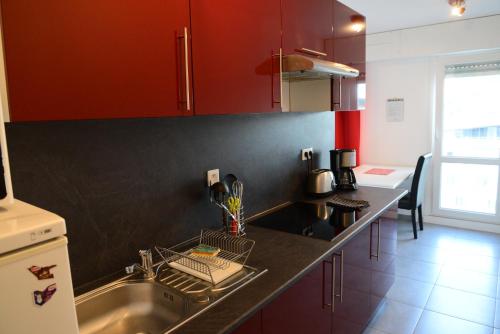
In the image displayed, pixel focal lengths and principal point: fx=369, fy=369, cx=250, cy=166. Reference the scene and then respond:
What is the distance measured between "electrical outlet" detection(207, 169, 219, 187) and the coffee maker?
3.89 feet

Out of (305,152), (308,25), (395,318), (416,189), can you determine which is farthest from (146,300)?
(416,189)

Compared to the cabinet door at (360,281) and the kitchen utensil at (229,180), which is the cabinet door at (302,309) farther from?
the kitchen utensil at (229,180)

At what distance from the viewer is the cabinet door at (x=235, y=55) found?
4.09ft

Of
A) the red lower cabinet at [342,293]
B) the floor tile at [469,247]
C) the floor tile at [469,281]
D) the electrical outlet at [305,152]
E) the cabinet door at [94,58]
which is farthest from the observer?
the floor tile at [469,247]

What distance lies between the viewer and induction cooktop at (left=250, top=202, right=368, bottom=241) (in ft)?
6.07

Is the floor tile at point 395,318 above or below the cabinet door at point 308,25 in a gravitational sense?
below

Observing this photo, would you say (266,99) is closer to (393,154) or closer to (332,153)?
(332,153)

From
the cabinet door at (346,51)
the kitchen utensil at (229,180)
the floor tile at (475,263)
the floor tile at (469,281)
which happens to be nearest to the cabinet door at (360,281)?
the kitchen utensil at (229,180)

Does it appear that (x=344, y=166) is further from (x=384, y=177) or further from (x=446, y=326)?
(x=384, y=177)

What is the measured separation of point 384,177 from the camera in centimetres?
389

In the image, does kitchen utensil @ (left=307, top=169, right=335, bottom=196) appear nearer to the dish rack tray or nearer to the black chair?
the dish rack tray

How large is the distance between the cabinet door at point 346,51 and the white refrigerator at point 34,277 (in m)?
1.83

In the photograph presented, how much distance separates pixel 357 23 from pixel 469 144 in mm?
2743

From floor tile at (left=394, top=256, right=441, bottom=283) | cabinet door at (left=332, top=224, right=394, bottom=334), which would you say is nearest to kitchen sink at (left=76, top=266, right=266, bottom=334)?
cabinet door at (left=332, top=224, right=394, bottom=334)
